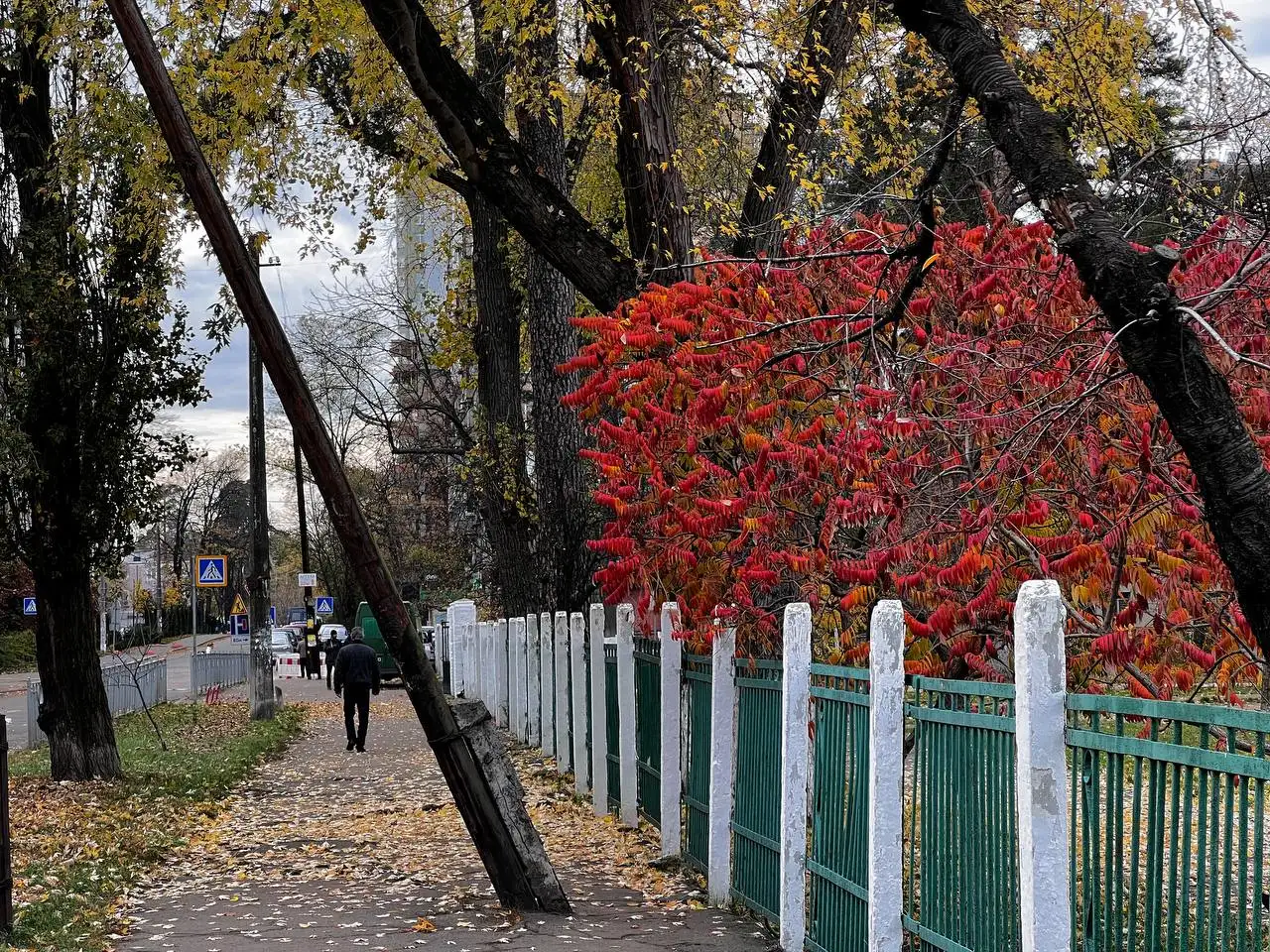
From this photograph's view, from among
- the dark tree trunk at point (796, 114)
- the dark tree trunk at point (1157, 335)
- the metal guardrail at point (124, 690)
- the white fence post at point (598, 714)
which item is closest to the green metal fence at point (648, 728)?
the white fence post at point (598, 714)

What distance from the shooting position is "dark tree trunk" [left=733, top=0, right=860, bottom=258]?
1484 cm

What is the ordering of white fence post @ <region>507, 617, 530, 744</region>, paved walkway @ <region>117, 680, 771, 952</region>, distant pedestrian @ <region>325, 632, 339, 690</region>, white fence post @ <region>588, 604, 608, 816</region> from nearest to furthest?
paved walkway @ <region>117, 680, 771, 952</region>, white fence post @ <region>588, 604, 608, 816</region>, white fence post @ <region>507, 617, 530, 744</region>, distant pedestrian @ <region>325, 632, 339, 690</region>

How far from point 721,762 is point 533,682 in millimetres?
11406

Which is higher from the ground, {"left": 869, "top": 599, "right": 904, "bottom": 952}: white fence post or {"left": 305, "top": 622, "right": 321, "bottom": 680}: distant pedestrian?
{"left": 869, "top": 599, "right": 904, "bottom": 952}: white fence post

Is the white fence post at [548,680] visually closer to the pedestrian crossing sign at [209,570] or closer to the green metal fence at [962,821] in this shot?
the green metal fence at [962,821]

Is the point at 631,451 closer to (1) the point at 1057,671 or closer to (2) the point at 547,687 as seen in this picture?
(1) the point at 1057,671

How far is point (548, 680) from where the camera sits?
62.8 feet

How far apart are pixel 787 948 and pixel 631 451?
12.4ft

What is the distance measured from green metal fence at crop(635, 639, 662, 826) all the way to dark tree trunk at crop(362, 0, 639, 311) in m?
3.05

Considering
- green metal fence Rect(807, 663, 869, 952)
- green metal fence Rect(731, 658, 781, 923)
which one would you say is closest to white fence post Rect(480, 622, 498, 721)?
green metal fence Rect(731, 658, 781, 923)

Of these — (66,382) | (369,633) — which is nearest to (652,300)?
(66,382)

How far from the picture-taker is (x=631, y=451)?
10.8 meters

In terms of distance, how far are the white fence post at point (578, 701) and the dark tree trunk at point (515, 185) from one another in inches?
158

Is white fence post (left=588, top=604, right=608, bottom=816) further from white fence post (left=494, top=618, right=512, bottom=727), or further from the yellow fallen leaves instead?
white fence post (left=494, top=618, right=512, bottom=727)
